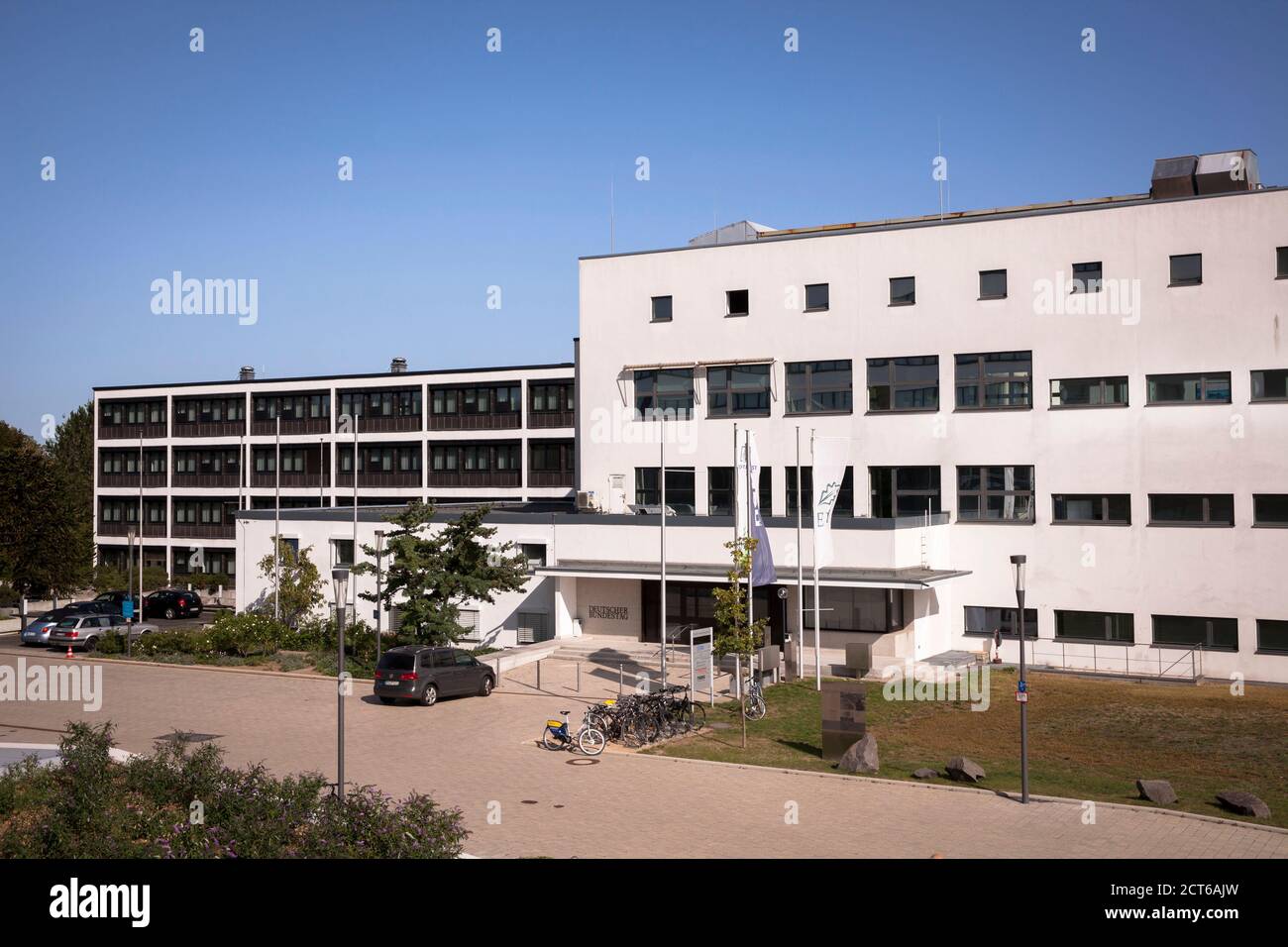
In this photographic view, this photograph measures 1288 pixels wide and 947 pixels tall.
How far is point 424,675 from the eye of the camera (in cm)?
2788

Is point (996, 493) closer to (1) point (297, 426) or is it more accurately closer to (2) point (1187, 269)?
(2) point (1187, 269)

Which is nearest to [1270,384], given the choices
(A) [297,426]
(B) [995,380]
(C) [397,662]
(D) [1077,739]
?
(B) [995,380]

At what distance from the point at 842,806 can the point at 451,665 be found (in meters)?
13.2

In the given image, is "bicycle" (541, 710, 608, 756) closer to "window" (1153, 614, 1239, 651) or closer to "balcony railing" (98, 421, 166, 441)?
"window" (1153, 614, 1239, 651)

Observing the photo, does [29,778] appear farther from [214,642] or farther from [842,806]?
[214,642]

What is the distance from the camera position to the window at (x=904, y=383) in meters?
37.1

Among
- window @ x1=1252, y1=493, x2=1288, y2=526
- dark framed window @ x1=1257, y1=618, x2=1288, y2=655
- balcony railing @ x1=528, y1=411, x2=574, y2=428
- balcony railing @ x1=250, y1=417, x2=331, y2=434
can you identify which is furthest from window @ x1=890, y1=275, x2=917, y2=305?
balcony railing @ x1=250, y1=417, x2=331, y2=434

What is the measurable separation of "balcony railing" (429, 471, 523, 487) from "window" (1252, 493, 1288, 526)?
39.6 meters

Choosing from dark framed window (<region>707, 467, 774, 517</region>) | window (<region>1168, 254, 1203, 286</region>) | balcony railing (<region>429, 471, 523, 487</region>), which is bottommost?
dark framed window (<region>707, 467, 774, 517</region>)

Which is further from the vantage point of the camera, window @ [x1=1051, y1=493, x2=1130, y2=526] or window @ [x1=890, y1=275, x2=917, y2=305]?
window @ [x1=890, y1=275, x2=917, y2=305]

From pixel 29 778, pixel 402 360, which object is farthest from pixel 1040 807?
pixel 402 360

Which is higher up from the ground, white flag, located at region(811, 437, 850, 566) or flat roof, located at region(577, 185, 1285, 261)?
flat roof, located at region(577, 185, 1285, 261)

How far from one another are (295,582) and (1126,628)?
29.1m

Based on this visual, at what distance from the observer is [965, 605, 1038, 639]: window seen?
35844 mm
